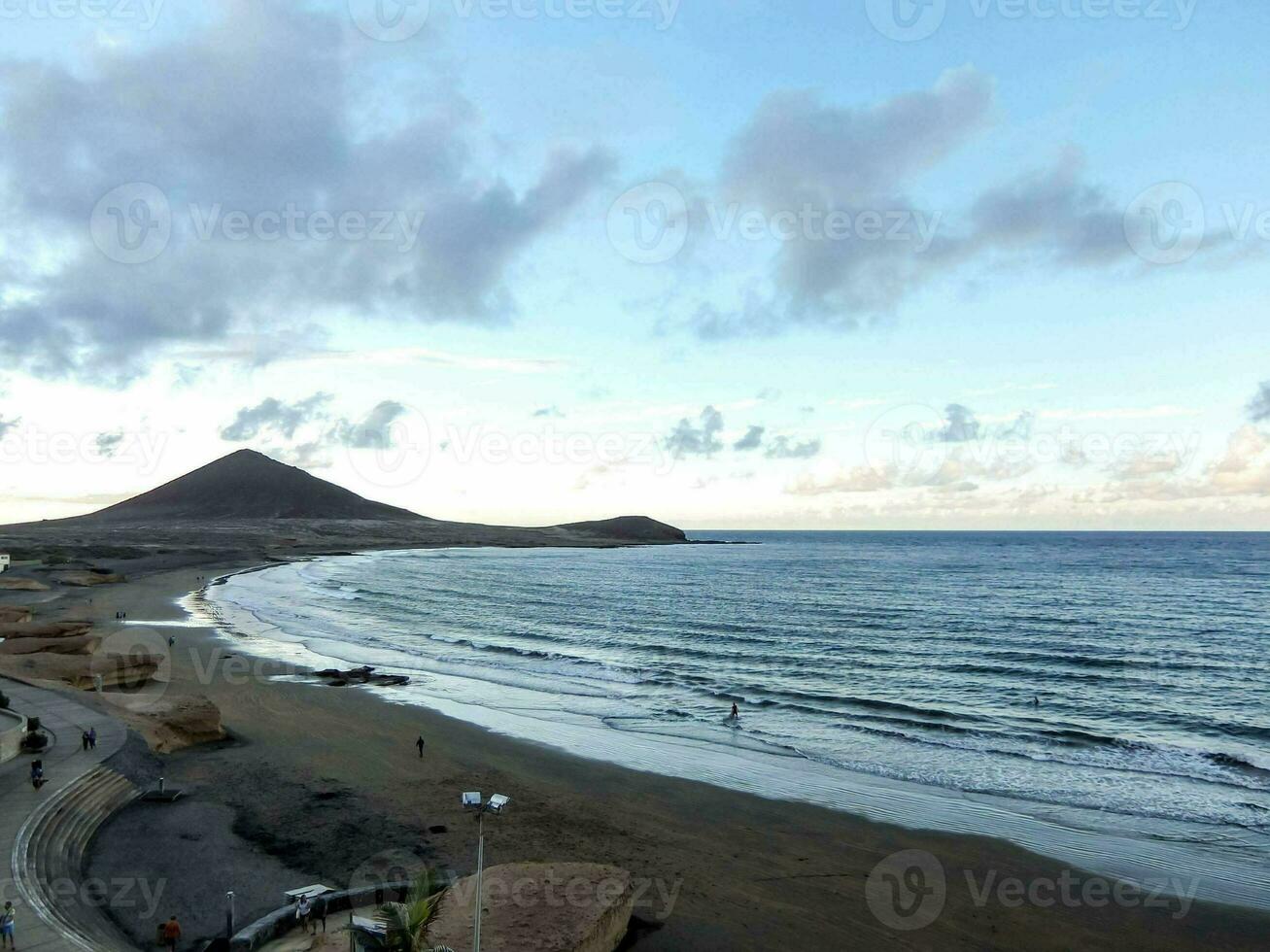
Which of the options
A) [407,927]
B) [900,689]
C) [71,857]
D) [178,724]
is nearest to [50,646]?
[178,724]

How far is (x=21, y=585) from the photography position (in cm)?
8206

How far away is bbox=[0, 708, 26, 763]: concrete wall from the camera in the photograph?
917 inches

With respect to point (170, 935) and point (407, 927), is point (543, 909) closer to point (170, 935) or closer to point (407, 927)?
point (407, 927)

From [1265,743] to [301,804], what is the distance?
37.7 m

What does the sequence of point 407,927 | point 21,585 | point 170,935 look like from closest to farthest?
point 407,927 → point 170,935 → point 21,585

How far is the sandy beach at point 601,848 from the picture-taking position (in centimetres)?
1936

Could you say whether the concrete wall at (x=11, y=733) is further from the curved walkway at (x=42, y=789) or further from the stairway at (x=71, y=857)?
the stairway at (x=71, y=857)

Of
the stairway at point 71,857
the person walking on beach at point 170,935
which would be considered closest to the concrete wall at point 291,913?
the person walking on beach at point 170,935

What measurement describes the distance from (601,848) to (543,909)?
7.31 m

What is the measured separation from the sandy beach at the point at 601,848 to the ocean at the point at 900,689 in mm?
2109

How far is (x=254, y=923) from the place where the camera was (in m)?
17.8

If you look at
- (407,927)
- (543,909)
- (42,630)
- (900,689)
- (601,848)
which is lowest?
(601,848)

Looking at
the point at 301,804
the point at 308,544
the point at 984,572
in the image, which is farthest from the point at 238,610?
the point at 308,544

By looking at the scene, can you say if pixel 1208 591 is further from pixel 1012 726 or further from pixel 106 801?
pixel 106 801
